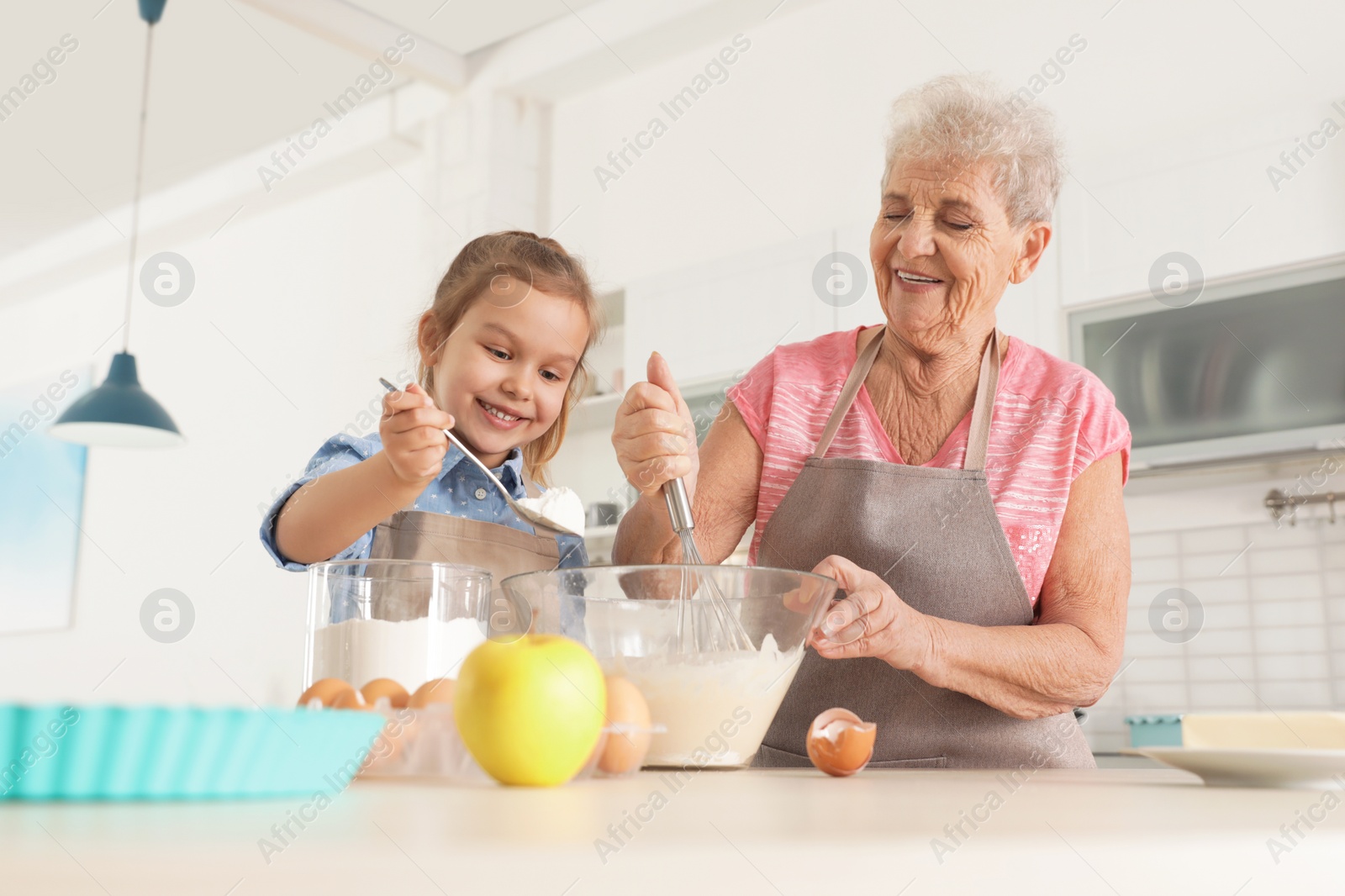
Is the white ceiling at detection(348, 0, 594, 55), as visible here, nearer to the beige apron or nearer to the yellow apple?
the beige apron

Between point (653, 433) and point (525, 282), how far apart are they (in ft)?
1.84

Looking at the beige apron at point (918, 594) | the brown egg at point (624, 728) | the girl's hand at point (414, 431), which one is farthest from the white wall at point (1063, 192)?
the brown egg at point (624, 728)

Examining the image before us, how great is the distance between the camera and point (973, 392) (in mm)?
1271

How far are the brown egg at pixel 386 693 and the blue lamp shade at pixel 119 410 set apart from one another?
8.68 ft

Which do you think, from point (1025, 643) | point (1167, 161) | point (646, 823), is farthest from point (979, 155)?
point (1167, 161)

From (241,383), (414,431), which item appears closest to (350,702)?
(414,431)

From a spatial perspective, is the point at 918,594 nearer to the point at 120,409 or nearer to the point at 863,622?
the point at 863,622

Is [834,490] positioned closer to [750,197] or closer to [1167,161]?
[1167,161]

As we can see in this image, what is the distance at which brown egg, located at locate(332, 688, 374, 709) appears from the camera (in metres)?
0.60

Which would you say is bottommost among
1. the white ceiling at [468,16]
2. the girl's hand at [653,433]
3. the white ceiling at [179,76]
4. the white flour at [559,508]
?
the white flour at [559,508]

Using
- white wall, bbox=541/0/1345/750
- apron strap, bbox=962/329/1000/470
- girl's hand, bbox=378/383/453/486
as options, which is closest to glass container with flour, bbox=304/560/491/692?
girl's hand, bbox=378/383/453/486

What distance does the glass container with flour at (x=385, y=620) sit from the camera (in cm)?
69

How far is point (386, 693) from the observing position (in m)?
0.63

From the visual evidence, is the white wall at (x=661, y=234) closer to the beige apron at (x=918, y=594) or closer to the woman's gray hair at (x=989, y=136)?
the beige apron at (x=918, y=594)
